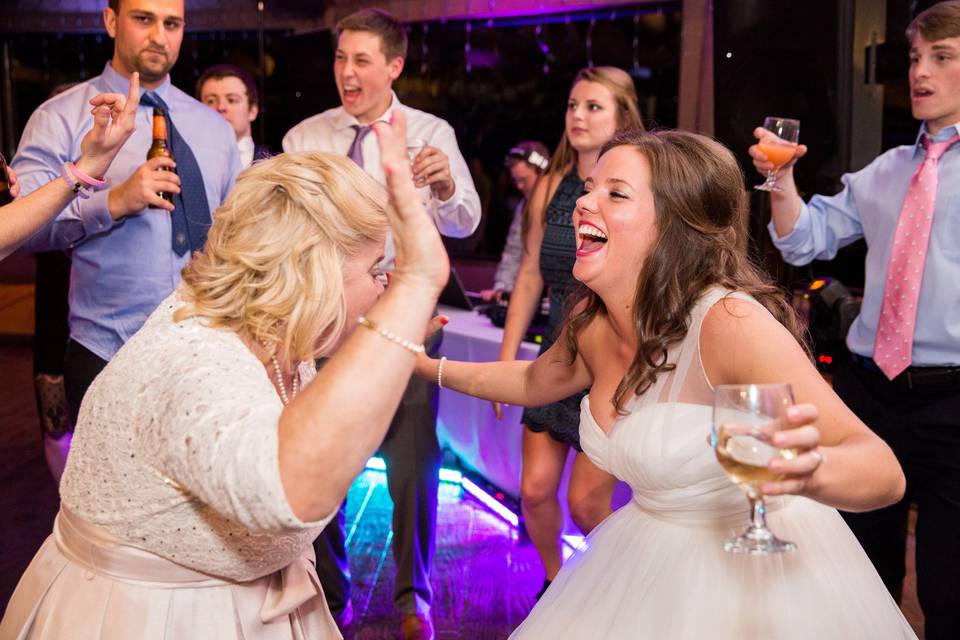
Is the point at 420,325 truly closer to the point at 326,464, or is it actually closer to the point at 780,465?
the point at 326,464

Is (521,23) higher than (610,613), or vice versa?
(521,23)

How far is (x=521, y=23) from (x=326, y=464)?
21.3 feet

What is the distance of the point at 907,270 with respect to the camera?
2713 mm

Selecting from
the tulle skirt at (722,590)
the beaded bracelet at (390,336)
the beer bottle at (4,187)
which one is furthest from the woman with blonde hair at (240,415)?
the beer bottle at (4,187)

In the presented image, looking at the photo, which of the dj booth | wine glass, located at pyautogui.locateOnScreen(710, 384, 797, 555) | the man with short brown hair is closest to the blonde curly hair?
wine glass, located at pyautogui.locateOnScreen(710, 384, 797, 555)

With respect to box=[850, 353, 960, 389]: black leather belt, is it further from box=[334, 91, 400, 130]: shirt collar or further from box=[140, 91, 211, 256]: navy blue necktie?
box=[140, 91, 211, 256]: navy blue necktie

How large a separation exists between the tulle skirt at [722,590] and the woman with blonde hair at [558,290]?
44.5 inches

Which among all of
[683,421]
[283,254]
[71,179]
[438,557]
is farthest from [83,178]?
[438,557]

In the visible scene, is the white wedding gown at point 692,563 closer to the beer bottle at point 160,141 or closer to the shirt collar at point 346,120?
the beer bottle at point 160,141

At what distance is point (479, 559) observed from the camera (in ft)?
12.5

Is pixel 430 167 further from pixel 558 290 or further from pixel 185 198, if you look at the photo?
pixel 185 198

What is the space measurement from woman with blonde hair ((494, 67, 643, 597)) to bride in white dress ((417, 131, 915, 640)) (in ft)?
2.79

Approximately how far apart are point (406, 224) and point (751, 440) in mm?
513

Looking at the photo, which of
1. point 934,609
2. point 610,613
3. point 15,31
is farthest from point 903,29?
point 15,31
